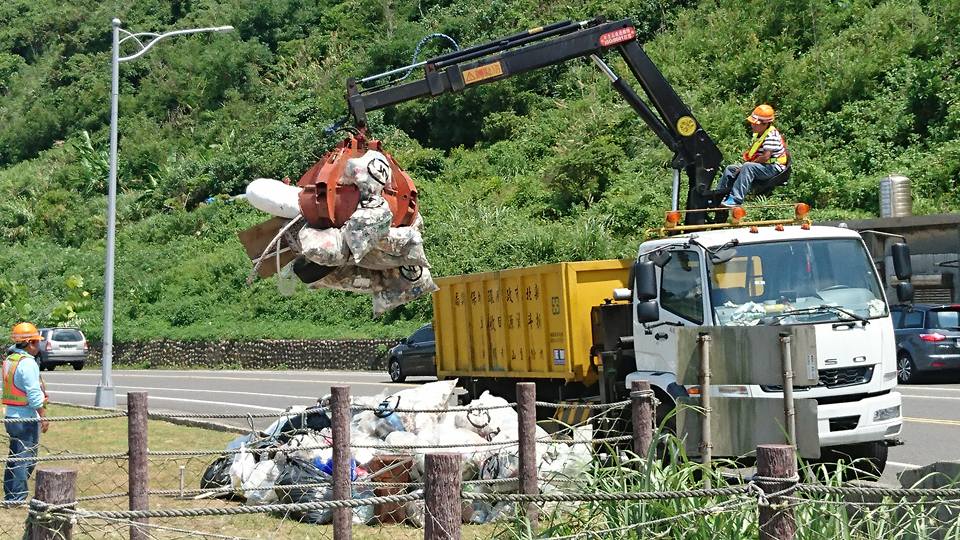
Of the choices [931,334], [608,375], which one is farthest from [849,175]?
[608,375]

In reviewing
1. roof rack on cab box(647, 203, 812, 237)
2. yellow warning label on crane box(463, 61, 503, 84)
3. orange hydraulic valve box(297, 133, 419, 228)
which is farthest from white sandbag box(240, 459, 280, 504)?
yellow warning label on crane box(463, 61, 503, 84)

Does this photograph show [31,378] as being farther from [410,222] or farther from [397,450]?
[410,222]

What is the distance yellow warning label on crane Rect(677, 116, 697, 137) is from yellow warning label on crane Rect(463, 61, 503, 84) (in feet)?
7.87

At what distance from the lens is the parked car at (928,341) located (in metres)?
23.5

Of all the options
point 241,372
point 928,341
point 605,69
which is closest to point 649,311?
point 605,69

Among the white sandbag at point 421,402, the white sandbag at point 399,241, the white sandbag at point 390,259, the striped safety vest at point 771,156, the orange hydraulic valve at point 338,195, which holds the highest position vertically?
the striped safety vest at point 771,156

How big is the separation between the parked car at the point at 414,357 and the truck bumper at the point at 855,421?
19003mm

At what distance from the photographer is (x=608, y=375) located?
1379 centimetres

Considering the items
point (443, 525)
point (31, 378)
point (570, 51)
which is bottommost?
point (443, 525)

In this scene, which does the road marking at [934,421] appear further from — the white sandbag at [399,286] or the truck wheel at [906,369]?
the white sandbag at [399,286]

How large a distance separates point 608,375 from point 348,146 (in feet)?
16.5

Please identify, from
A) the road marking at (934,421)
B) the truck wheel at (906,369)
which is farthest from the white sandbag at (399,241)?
the truck wheel at (906,369)

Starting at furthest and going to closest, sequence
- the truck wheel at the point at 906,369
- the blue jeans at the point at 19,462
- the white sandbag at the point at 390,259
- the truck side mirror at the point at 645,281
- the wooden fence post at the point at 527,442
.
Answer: the truck wheel at the point at 906,369 < the truck side mirror at the point at 645,281 < the blue jeans at the point at 19,462 < the wooden fence post at the point at 527,442 < the white sandbag at the point at 390,259

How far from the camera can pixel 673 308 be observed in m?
12.6
